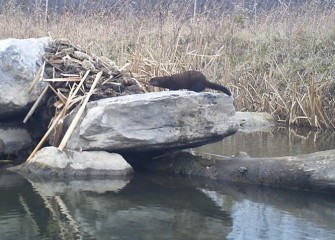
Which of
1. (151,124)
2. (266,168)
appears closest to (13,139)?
(151,124)

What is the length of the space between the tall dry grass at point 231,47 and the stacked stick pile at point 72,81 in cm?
165

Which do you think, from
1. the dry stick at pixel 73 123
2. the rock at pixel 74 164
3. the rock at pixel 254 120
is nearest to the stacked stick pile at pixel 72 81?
the dry stick at pixel 73 123

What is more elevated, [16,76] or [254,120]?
[16,76]

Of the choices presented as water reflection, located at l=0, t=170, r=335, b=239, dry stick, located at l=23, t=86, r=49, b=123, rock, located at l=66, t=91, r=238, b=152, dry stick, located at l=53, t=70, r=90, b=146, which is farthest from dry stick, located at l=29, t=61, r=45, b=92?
water reflection, located at l=0, t=170, r=335, b=239

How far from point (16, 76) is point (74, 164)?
180 centimetres

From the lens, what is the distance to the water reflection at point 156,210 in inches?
233

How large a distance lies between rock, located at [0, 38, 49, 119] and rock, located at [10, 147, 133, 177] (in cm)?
110

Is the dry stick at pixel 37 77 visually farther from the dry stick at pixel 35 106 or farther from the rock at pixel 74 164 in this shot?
the rock at pixel 74 164

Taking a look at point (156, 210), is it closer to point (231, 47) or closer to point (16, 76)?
point (16, 76)

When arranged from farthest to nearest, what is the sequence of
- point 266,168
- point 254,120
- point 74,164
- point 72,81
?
1. point 254,120
2. point 72,81
3. point 74,164
4. point 266,168

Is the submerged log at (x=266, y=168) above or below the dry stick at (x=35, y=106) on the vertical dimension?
below

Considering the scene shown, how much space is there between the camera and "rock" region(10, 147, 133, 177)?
8.16m

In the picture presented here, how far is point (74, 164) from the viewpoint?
8250mm

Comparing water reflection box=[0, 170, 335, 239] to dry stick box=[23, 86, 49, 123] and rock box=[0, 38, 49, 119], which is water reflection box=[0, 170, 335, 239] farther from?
rock box=[0, 38, 49, 119]
